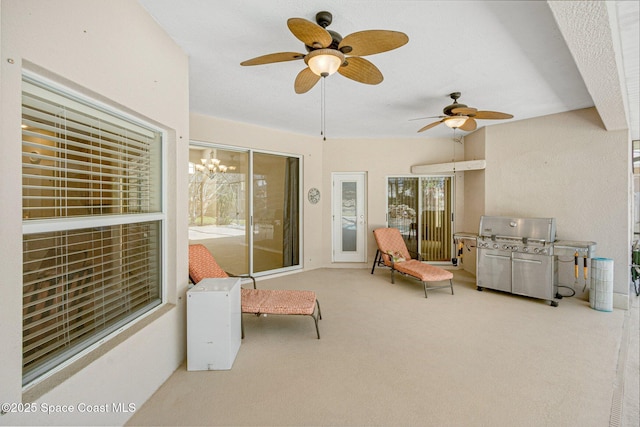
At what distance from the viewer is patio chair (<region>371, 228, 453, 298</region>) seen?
4469 millimetres

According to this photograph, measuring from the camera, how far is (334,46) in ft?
7.06

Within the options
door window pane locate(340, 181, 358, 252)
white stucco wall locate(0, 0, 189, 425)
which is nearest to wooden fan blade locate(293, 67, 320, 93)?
white stucco wall locate(0, 0, 189, 425)

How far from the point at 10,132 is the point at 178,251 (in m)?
1.51

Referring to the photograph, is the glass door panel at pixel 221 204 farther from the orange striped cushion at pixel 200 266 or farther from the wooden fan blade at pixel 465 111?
the wooden fan blade at pixel 465 111

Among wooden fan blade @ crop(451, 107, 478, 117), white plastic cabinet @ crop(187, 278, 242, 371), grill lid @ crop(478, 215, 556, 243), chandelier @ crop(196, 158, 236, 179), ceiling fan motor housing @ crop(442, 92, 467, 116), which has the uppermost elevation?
ceiling fan motor housing @ crop(442, 92, 467, 116)

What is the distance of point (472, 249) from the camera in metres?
5.82

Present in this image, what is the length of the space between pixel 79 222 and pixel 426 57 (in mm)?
3026

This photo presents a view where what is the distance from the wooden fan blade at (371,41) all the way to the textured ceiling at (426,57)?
0.99 feet

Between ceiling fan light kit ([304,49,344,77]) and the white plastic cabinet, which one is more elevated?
ceiling fan light kit ([304,49,344,77])

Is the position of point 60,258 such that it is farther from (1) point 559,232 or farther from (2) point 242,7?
(1) point 559,232

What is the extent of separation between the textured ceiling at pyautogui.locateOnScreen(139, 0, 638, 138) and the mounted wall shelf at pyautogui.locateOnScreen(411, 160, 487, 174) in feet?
3.14

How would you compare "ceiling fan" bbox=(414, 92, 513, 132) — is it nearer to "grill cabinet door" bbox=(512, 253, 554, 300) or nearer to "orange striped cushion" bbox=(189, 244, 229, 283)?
"grill cabinet door" bbox=(512, 253, 554, 300)

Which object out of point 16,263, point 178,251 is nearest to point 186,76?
point 178,251

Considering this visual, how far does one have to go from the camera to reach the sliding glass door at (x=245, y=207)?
4.69m
